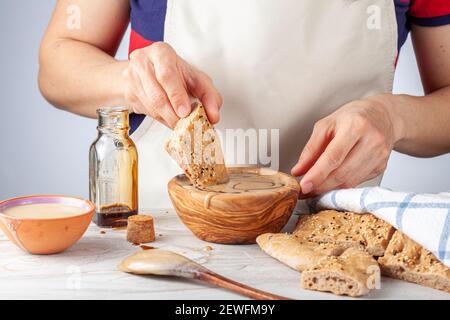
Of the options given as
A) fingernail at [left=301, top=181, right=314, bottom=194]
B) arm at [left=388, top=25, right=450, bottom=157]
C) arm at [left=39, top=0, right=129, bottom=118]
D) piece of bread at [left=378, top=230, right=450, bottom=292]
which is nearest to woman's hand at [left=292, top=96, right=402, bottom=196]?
fingernail at [left=301, top=181, right=314, bottom=194]

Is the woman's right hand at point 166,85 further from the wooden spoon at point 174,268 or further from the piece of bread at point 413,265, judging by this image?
the piece of bread at point 413,265

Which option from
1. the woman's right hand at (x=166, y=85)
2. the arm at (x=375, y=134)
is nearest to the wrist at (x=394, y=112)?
the arm at (x=375, y=134)

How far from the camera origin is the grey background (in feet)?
7.72

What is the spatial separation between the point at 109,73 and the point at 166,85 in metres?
0.28

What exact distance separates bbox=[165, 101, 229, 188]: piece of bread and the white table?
0.36ft

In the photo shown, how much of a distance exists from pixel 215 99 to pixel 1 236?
44 cm

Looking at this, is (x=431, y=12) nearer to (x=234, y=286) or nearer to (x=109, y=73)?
(x=109, y=73)

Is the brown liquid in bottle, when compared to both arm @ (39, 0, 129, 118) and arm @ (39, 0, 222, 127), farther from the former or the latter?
arm @ (39, 0, 129, 118)

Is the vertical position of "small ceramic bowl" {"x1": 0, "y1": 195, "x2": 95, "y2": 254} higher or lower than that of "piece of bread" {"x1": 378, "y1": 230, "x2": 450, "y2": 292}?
higher
